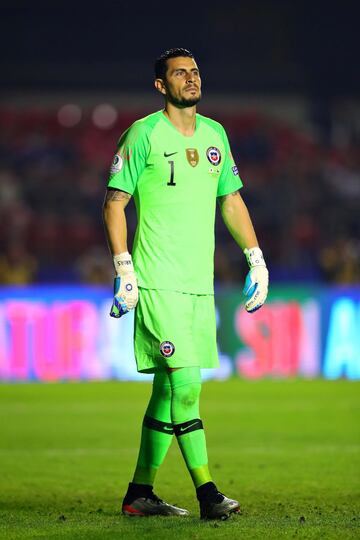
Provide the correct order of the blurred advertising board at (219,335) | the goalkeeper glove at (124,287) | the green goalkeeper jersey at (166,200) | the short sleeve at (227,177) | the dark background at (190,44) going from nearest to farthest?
the goalkeeper glove at (124,287) → the green goalkeeper jersey at (166,200) → the short sleeve at (227,177) → the blurred advertising board at (219,335) → the dark background at (190,44)

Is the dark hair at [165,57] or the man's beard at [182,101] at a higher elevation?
the dark hair at [165,57]

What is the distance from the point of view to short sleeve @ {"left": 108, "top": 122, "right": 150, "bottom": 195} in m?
5.79

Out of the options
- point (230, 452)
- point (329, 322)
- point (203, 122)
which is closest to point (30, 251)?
point (329, 322)

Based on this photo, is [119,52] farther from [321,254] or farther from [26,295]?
[26,295]

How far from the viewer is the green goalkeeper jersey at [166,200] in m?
5.80

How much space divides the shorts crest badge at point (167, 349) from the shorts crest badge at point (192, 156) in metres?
0.89

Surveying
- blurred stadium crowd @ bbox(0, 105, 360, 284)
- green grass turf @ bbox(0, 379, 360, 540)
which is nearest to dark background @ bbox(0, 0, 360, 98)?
blurred stadium crowd @ bbox(0, 105, 360, 284)

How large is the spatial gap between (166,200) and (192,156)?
0.85 ft

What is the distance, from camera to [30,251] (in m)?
20.3

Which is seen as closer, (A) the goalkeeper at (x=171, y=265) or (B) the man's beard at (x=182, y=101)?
(A) the goalkeeper at (x=171, y=265)

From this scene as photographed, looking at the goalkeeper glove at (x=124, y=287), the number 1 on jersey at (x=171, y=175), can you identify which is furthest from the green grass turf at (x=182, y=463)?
the number 1 on jersey at (x=171, y=175)

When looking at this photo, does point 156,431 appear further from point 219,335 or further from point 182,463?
point 219,335

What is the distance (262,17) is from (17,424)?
20026 millimetres

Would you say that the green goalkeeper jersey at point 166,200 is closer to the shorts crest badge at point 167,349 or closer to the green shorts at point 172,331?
the green shorts at point 172,331
